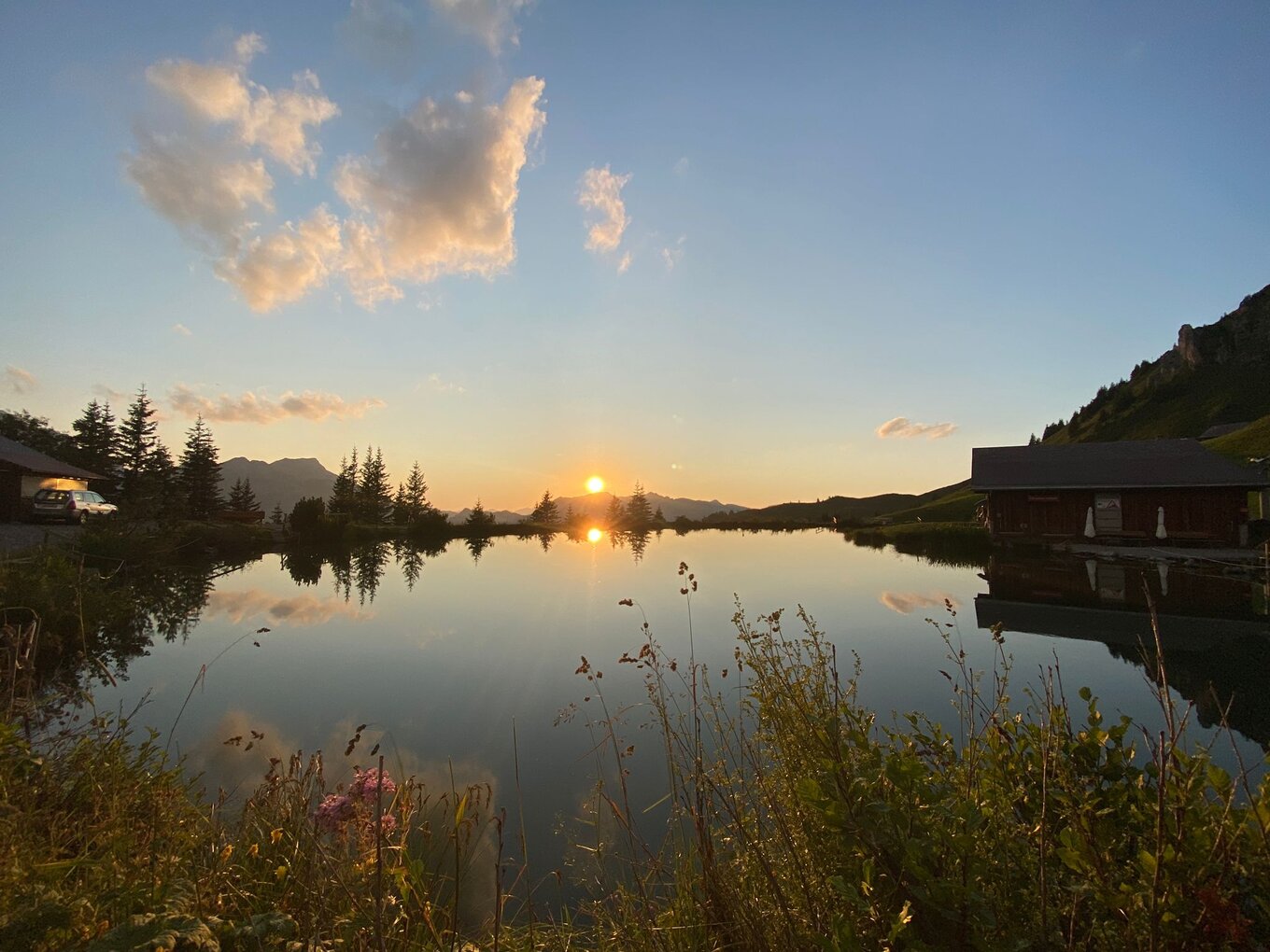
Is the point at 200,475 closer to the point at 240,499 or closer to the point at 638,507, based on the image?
the point at 240,499

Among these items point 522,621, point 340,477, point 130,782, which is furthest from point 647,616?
point 340,477

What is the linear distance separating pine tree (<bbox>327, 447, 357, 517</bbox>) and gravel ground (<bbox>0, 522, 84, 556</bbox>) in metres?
26.9

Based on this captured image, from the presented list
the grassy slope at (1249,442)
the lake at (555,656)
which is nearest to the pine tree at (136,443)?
the lake at (555,656)

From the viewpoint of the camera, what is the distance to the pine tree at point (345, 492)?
52681 mm

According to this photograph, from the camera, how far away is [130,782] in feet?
11.6

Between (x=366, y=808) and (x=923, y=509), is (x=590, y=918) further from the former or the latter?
(x=923, y=509)

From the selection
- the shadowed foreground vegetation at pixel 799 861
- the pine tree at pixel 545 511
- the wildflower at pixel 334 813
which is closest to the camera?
the shadowed foreground vegetation at pixel 799 861

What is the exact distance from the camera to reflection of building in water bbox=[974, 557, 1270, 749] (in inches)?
249

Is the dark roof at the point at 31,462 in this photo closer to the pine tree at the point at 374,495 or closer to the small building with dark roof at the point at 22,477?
the small building with dark roof at the point at 22,477

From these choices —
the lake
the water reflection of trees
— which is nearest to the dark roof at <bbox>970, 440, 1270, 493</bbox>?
the lake

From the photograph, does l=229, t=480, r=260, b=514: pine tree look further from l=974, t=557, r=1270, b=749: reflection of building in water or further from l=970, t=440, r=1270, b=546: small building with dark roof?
l=974, t=557, r=1270, b=749: reflection of building in water

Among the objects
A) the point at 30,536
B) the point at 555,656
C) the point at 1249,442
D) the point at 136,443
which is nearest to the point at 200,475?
the point at 136,443

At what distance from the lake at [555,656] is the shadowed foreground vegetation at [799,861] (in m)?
0.51

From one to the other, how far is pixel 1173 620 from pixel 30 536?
100 feet
